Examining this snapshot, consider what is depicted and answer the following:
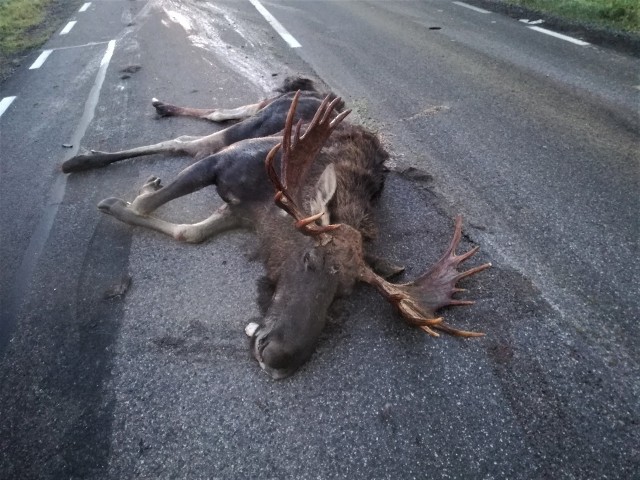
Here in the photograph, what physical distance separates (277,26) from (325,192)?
25.0 ft

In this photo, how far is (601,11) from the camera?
330 inches

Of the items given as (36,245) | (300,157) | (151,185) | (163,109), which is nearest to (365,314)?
(300,157)

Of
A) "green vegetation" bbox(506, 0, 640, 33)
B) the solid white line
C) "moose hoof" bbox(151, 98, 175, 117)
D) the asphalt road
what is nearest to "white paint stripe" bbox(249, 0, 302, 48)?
the asphalt road

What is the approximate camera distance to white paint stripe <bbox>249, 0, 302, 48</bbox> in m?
8.38

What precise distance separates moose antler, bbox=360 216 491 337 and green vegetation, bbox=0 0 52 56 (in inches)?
360

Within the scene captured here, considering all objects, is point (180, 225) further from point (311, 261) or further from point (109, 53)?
point (109, 53)

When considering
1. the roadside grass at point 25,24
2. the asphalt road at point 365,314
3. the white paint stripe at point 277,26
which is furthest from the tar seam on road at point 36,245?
the white paint stripe at point 277,26

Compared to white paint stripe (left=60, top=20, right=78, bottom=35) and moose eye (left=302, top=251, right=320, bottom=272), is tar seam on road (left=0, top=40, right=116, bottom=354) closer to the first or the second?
moose eye (left=302, top=251, right=320, bottom=272)

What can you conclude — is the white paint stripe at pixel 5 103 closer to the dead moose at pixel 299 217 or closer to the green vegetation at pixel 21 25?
the dead moose at pixel 299 217

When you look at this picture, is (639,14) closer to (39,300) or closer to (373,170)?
(373,170)

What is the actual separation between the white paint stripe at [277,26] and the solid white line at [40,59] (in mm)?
4394

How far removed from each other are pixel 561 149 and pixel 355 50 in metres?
4.43

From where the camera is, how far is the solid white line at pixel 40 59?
7.61m

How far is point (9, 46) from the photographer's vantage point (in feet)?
28.1
